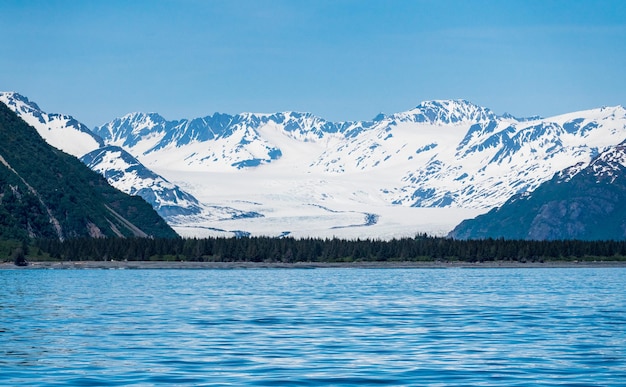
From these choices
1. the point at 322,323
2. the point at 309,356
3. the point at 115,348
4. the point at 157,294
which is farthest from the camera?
the point at 157,294

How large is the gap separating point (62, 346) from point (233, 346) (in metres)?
9.27

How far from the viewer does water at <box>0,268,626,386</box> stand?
171 feet

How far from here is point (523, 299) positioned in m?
107

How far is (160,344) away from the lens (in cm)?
6488

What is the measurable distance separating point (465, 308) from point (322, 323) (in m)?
18.7

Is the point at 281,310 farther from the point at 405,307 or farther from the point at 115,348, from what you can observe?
the point at 115,348

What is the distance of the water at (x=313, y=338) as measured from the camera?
171 feet

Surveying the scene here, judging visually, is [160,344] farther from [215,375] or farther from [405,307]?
[405,307]

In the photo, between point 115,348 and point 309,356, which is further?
point 115,348

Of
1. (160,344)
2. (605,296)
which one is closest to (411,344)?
(160,344)

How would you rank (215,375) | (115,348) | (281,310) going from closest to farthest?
(215,375) → (115,348) → (281,310)

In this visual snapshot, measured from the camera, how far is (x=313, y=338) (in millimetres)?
68188

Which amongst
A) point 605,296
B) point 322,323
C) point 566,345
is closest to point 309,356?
point 566,345

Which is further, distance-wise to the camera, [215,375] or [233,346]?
[233,346]
